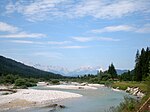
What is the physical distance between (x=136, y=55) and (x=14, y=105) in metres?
86.1

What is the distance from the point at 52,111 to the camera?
1491 inches

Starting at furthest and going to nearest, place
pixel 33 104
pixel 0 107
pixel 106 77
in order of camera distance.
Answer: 1. pixel 106 77
2. pixel 33 104
3. pixel 0 107

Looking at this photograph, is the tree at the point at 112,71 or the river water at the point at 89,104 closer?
the river water at the point at 89,104

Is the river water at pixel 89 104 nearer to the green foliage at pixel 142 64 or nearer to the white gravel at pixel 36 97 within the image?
the white gravel at pixel 36 97

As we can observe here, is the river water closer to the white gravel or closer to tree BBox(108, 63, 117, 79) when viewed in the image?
the white gravel

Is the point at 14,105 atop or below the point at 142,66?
below

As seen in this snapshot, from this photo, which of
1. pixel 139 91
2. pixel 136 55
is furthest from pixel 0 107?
pixel 136 55

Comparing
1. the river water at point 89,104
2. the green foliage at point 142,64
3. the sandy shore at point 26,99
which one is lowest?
the river water at point 89,104

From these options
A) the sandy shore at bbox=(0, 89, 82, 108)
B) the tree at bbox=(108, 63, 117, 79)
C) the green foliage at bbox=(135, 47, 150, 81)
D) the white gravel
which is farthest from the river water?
the tree at bbox=(108, 63, 117, 79)

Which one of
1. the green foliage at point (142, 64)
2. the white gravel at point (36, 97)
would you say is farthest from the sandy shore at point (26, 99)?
the green foliage at point (142, 64)

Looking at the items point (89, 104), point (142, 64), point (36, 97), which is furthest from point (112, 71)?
point (89, 104)

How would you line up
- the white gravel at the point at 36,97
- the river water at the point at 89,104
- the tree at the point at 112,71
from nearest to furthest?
1. the river water at the point at 89,104
2. the white gravel at the point at 36,97
3. the tree at the point at 112,71

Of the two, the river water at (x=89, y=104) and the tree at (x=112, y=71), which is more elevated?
the tree at (x=112, y=71)

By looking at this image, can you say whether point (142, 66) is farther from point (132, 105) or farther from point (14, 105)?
point (132, 105)
